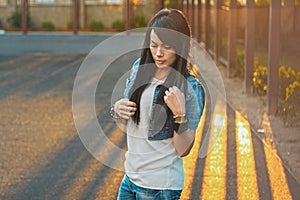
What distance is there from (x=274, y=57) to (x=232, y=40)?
4.25 m

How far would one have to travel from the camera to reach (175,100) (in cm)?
280

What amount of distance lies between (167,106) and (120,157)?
3542 mm

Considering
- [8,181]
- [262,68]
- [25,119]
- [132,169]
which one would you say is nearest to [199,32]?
[262,68]

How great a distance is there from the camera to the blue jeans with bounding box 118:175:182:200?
307 centimetres

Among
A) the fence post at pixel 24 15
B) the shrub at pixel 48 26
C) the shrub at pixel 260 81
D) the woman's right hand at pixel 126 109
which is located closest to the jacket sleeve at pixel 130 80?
the woman's right hand at pixel 126 109

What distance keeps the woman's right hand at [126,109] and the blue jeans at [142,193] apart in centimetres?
38

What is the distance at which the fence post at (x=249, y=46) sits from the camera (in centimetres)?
1106

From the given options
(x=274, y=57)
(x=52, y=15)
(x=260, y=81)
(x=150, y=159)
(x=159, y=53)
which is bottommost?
(x=52, y=15)

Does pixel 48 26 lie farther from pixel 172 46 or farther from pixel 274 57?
pixel 172 46

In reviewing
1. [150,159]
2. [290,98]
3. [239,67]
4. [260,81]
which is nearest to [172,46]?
[150,159]

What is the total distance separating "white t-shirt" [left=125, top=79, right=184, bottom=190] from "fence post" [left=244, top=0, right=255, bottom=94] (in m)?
8.19

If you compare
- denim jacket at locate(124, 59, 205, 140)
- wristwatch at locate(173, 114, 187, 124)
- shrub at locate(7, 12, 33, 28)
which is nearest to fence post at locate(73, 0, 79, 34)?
shrub at locate(7, 12, 33, 28)

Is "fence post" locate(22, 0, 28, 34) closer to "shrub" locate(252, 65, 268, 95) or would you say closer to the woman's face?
"shrub" locate(252, 65, 268, 95)

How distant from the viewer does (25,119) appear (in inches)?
356
